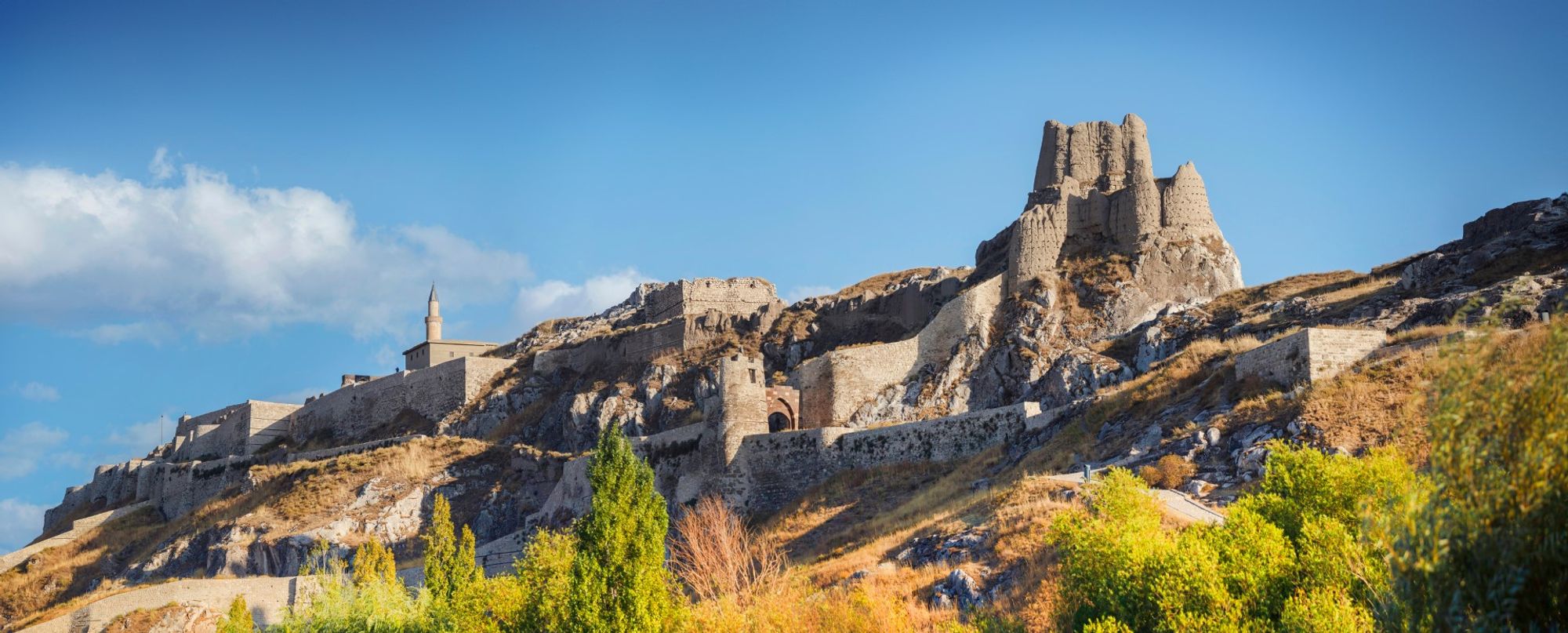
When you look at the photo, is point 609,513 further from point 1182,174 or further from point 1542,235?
point 1182,174

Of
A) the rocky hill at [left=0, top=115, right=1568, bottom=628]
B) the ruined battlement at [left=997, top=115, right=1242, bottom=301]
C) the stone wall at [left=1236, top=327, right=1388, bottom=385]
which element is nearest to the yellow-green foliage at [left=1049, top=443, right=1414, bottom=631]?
the rocky hill at [left=0, top=115, right=1568, bottom=628]

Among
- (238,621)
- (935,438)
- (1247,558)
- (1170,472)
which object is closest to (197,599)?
(238,621)

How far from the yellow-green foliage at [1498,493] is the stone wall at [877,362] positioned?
38.5 metres

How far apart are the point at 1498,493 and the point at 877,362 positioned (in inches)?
1583

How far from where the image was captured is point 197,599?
1569 inches

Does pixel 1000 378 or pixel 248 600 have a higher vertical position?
pixel 1000 378

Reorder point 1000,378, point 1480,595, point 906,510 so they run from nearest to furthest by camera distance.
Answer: point 1480,595 → point 906,510 → point 1000,378

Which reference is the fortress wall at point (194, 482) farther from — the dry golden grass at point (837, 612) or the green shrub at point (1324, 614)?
the green shrub at point (1324, 614)

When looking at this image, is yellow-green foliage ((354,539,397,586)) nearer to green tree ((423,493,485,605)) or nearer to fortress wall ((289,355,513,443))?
green tree ((423,493,485,605))

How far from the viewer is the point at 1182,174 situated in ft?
176

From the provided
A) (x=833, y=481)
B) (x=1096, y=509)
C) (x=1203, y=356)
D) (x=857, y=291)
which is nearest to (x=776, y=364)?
(x=857, y=291)

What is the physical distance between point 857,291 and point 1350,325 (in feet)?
122

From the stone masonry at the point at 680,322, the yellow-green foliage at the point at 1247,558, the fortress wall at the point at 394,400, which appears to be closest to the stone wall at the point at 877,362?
the stone masonry at the point at 680,322

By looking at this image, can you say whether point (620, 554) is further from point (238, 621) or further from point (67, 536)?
point (67, 536)
